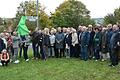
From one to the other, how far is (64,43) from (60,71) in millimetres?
5490

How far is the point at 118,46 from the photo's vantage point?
16.2 m

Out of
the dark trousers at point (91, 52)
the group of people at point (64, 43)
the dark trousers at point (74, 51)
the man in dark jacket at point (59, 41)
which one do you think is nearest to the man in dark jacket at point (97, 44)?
the group of people at point (64, 43)

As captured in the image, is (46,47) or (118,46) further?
(46,47)

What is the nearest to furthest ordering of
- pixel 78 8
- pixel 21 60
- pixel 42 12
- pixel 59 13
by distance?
pixel 21 60, pixel 42 12, pixel 59 13, pixel 78 8

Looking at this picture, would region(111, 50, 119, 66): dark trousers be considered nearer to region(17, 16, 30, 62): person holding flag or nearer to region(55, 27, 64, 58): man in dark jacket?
region(55, 27, 64, 58): man in dark jacket

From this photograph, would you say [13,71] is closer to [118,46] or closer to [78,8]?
[118,46]

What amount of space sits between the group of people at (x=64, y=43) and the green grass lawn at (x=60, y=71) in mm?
1061

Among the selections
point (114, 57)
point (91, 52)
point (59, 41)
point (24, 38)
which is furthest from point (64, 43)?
point (114, 57)

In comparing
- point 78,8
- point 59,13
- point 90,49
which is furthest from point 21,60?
point 78,8

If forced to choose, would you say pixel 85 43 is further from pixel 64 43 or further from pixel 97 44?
pixel 64 43

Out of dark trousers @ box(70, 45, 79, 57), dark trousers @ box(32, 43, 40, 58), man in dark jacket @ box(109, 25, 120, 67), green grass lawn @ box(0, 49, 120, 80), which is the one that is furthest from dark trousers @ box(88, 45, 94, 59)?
man in dark jacket @ box(109, 25, 120, 67)

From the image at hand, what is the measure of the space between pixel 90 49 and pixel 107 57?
1145 mm

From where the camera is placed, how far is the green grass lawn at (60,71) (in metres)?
14.1

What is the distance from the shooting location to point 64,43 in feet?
68.7
